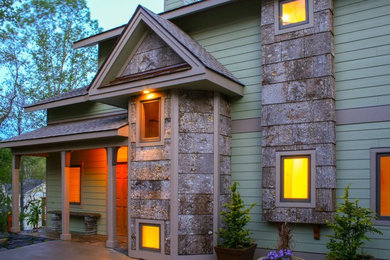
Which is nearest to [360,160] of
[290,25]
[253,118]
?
[253,118]

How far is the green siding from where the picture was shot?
37.7 feet

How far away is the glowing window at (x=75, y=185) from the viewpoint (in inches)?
467

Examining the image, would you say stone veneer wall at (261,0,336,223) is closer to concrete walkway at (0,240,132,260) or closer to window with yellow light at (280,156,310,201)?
window with yellow light at (280,156,310,201)

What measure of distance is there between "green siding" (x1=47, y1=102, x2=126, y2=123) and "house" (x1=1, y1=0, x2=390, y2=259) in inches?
98.0

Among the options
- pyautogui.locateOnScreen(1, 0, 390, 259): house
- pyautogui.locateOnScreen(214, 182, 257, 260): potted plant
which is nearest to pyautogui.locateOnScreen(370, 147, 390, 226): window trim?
pyautogui.locateOnScreen(1, 0, 390, 259): house

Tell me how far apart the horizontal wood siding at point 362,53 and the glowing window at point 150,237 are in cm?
435

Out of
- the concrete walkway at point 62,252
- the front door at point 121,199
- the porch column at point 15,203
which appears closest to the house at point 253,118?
the concrete walkway at point 62,252

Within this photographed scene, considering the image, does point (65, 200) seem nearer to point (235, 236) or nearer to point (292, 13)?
point (235, 236)

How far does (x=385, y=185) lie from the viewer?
6.55m

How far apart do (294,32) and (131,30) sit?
343cm

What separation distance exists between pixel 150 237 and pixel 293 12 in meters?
5.44

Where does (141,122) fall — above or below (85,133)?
above

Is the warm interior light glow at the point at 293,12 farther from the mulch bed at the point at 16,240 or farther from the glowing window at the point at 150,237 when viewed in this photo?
the mulch bed at the point at 16,240

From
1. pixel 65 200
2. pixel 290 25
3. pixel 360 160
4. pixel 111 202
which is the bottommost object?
pixel 65 200
